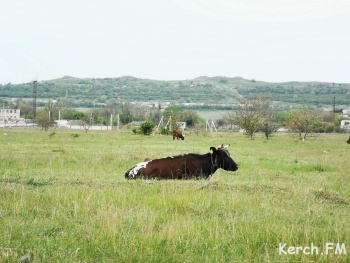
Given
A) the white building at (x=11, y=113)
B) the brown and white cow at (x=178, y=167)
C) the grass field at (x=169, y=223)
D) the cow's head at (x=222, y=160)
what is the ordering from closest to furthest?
the grass field at (x=169, y=223) → the brown and white cow at (x=178, y=167) → the cow's head at (x=222, y=160) → the white building at (x=11, y=113)

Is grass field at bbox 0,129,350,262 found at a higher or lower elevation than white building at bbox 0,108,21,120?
higher

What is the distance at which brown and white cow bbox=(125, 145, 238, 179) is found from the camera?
1597 cm

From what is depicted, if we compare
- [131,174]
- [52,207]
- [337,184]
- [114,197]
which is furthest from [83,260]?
[337,184]

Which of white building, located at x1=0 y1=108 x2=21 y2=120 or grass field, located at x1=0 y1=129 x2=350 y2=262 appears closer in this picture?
grass field, located at x1=0 y1=129 x2=350 y2=262

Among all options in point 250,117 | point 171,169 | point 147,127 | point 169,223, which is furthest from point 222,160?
point 250,117

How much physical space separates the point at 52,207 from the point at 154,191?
3.10m

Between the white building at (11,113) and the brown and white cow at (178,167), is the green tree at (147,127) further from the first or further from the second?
the white building at (11,113)

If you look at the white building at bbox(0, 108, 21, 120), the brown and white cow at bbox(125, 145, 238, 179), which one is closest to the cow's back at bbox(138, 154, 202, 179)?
the brown and white cow at bbox(125, 145, 238, 179)

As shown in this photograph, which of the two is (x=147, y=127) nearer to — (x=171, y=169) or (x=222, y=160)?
(x=222, y=160)

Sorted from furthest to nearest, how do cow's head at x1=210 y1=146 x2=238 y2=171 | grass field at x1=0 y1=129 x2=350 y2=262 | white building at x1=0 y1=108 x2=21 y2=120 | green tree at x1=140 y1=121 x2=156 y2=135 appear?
1. white building at x1=0 y1=108 x2=21 y2=120
2. green tree at x1=140 y1=121 x2=156 y2=135
3. cow's head at x1=210 y1=146 x2=238 y2=171
4. grass field at x1=0 y1=129 x2=350 y2=262

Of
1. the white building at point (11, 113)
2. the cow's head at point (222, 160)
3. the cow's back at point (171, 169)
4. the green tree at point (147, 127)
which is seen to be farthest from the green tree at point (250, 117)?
the white building at point (11, 113)

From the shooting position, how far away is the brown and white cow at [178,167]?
16.0 metres

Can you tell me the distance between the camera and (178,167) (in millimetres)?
16281

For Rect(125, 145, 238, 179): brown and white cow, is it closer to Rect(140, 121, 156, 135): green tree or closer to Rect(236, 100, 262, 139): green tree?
Rect(236, 100, 262, 139): green tree
